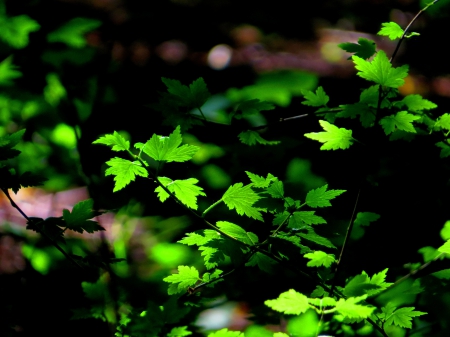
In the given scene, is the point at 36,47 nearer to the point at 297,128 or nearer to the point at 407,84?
the point at 297,128

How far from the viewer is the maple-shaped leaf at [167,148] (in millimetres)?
813

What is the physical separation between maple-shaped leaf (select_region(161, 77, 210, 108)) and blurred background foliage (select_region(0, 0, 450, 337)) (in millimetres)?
186

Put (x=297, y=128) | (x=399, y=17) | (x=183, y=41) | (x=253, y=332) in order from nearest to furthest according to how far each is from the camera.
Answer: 1. (x=253, y=332)
2. (x=297, y=128)
3. (x=183, y=41)
4. (x=399, y=17)

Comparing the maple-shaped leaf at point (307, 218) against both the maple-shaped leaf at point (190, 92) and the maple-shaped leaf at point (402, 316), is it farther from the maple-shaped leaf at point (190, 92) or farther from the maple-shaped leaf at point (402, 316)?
the maple-shaped leaf at point (190, 92)

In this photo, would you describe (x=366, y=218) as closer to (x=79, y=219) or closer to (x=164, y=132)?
(x=79, y=219)

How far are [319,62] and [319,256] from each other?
180cm

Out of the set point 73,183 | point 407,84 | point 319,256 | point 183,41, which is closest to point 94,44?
point 183,41

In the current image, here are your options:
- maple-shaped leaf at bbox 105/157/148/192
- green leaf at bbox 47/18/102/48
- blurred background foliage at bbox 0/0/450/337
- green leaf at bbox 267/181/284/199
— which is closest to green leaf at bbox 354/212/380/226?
blurred background foliage at bbox 0/0/450/337

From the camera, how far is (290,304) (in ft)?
2.17

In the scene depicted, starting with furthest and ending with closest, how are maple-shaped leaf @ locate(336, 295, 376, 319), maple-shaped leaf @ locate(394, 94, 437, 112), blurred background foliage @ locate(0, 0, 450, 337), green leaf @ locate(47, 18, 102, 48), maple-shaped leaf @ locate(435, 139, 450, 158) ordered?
green leaf @ locate(47, 18, 102, 48) < blurred background foliage @ locate(0, 0, 450, 337) < maple-shaped leaf @ locate(435, 139, 450, 158) < maple-shaped leaf @ locate(394, 94, 437, 112) < maple-shaped leaf @ locate(336, 295, 376, 319)

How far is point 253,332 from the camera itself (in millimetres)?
1267

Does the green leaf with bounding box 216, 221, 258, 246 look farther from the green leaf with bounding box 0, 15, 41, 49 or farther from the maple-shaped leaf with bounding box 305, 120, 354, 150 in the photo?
the green leaf with bounding box 0, 15, 41, 49

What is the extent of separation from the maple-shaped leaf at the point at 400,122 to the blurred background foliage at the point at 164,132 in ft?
0.35

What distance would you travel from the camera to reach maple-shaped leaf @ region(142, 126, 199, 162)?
813mm
